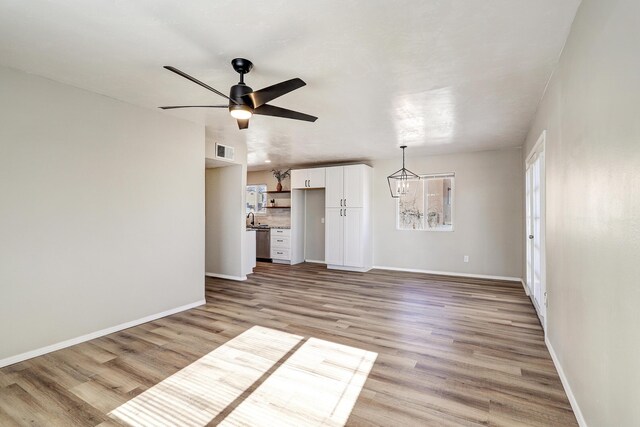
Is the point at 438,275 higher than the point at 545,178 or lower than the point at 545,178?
lower

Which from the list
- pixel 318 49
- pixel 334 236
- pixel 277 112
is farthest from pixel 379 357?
pixel 334 236

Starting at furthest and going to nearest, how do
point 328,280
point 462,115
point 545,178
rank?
point 328,280, point 462,115, point 545,178

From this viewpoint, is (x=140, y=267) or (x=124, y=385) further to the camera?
(x=140, y=267)

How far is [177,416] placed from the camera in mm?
1870

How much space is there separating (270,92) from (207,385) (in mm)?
2180

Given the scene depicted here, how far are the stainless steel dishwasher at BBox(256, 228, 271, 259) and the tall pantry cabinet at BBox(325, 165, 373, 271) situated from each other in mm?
1772

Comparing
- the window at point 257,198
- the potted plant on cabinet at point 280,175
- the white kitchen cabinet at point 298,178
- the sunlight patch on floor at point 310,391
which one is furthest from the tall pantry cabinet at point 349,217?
the sunlight patch on floor at point 310,391

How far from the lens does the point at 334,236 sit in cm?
662

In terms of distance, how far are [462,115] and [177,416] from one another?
156 inches

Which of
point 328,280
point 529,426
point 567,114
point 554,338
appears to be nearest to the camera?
Answer: point 529,426

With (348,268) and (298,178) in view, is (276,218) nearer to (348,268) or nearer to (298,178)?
(298,178)

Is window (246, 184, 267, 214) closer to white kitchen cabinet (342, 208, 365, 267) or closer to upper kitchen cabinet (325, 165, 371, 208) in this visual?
upper kitchen cabinet (325, 165, 371, 208)

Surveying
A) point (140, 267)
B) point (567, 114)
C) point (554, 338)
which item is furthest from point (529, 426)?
point (140, 267)

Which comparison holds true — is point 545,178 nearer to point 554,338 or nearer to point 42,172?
point 554,338
